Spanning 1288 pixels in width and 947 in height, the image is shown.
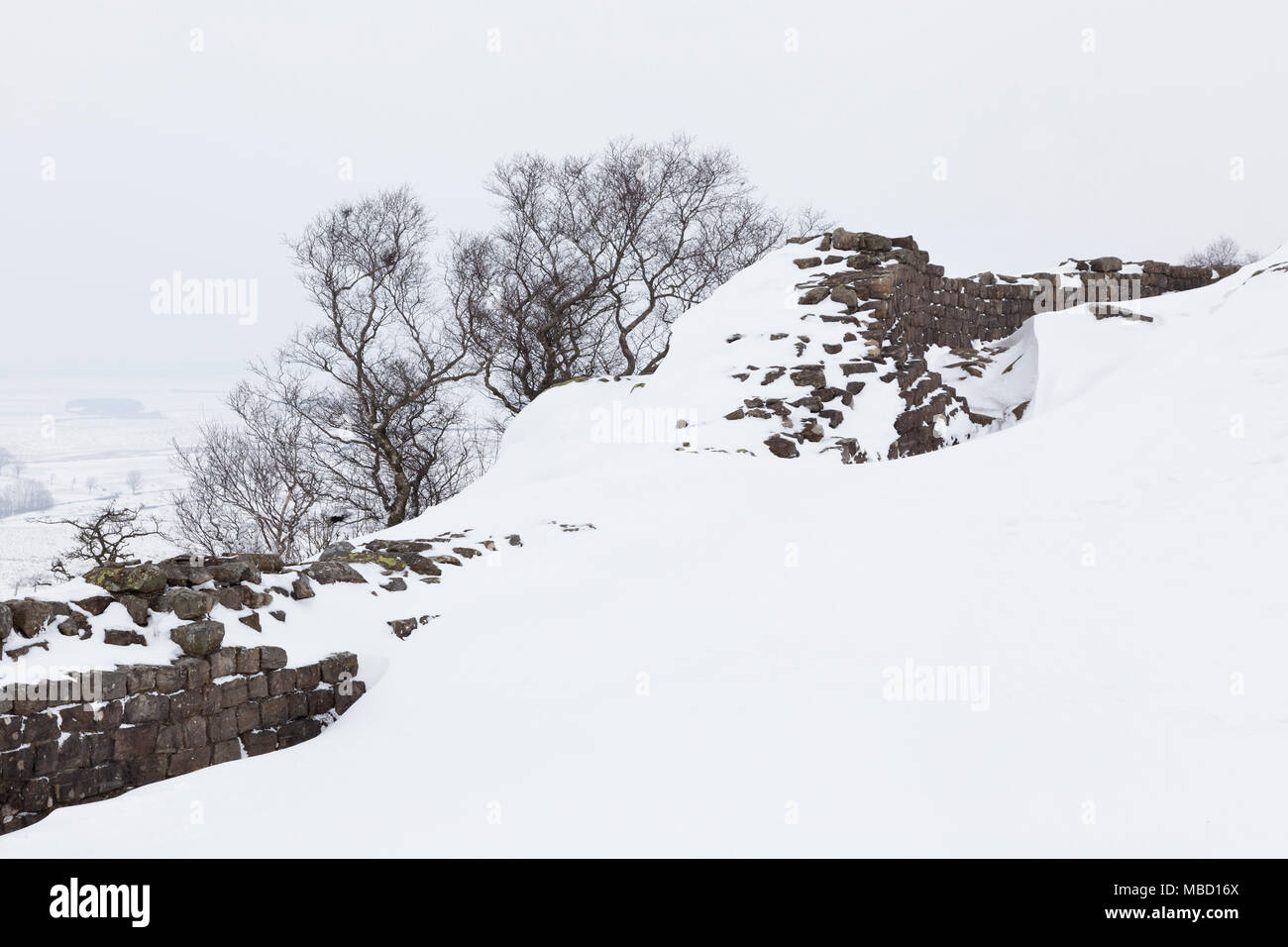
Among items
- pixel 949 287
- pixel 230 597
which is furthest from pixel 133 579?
pixel 949 287

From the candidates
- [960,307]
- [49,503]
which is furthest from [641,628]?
[49,503]

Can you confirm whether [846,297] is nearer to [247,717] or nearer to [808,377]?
[808,377]

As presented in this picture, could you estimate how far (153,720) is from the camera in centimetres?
454

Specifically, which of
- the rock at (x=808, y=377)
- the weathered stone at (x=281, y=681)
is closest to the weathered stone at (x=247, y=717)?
the weathered stone at (x=281, y=681)

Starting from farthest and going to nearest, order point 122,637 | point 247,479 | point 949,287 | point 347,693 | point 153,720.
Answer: point 247,479 → point 949,287 → point 347,693 → point 122,637 → point 153,720

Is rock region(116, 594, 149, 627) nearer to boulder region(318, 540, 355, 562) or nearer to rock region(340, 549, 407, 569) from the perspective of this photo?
rock region(340, 549, 407, 569)

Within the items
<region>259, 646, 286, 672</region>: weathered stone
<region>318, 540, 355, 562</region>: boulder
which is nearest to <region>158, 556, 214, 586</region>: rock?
<region>259, 646, 286, 672</region>: weathered stone

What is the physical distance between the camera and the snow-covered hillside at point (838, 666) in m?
3.49

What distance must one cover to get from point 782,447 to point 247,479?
1674cm

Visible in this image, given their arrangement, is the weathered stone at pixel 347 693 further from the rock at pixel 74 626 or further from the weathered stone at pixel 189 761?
the rock at pixel 74 626

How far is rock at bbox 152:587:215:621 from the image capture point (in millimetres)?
4872

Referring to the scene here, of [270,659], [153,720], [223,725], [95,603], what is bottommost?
[223,725]
